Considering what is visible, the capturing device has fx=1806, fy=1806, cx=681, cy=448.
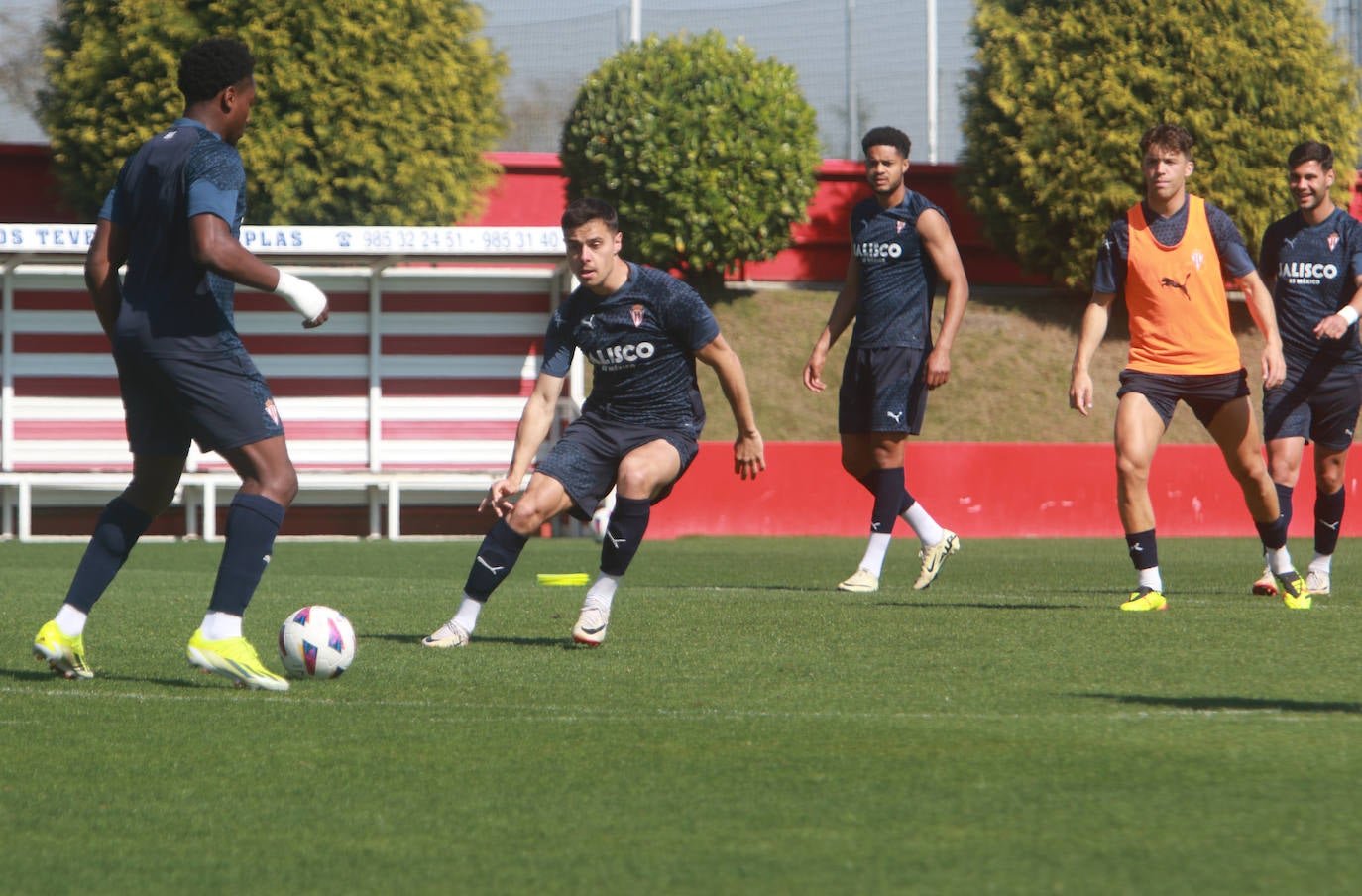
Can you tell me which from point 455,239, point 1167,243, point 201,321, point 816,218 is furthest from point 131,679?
point 816,218

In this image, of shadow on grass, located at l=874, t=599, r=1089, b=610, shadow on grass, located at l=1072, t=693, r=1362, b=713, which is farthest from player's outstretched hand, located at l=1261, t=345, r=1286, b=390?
shadow on grass, located at l=1072, t=693, r=1362, b=713

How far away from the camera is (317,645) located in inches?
234

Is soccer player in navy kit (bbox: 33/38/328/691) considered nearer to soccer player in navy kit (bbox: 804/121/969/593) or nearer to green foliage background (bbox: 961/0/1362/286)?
soccer player in navy kit (bbox: 804/121/969/593)

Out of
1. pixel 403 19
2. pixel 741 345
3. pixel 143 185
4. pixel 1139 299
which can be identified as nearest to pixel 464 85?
pixel 403 19

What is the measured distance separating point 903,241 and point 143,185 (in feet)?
15.9

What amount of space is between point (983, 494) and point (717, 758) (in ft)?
41.8

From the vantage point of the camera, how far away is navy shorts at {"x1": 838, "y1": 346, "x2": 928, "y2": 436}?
375 inches

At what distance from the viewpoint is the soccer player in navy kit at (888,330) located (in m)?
9.48

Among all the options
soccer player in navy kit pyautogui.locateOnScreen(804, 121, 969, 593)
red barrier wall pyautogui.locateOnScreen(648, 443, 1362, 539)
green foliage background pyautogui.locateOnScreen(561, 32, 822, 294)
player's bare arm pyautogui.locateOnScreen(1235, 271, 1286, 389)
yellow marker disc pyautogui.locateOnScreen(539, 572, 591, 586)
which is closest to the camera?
player's bare arm pyautogui.locateOnScreen(1235, 271, 1286, 389)

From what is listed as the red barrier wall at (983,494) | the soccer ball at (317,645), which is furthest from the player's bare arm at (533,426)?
the red barrier wall at (983,494)

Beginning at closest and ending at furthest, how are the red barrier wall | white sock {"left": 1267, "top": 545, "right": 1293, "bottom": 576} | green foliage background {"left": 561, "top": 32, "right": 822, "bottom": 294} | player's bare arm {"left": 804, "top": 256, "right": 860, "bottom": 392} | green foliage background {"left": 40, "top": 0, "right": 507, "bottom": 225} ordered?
white sock {"left": 1267, "top": 545, "right": 1293, "bottom": 576}, player's bare arm {"left": 804, "top": 256, "right": 860, "bottom": 392}, the red barrier wall, green foliage background {"left": 40, "top": 0, "right": 507, "bottom": 225}, green foliage background {"left": 561, "top": 32, "right": 822, "bottom": 294}

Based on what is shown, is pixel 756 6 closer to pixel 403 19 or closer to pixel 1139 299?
pixel 403 19

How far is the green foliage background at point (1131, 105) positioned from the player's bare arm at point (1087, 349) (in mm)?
15798

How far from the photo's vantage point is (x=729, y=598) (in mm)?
9016
